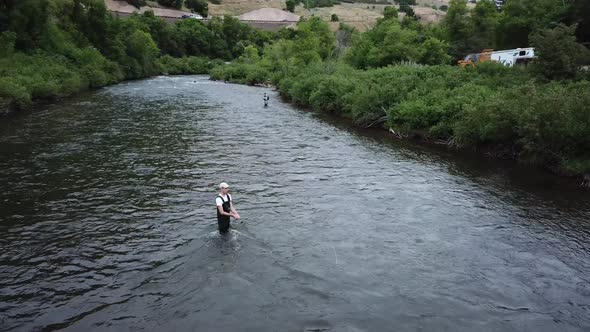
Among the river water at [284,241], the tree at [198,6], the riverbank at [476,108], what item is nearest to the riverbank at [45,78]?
the river water at [284,241]

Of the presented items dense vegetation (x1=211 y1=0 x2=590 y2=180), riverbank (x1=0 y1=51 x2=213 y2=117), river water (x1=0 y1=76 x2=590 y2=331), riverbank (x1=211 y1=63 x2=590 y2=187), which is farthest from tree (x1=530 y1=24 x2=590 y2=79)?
riverbank (x1=0 y1=51 x2=213 y2=117)

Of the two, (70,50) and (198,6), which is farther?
(198,6)

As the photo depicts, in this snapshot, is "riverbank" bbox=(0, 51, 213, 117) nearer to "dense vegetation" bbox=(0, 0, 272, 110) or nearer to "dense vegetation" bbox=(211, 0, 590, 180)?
"dense vegetation" bbox=(0, 0, 272, 110)

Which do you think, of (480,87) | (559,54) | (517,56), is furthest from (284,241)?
(517,56)

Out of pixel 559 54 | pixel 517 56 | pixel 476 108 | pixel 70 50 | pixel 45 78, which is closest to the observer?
pixel 476 108

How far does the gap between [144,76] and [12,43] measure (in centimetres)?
3736

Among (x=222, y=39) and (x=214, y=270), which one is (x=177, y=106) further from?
(x=222, y=39)

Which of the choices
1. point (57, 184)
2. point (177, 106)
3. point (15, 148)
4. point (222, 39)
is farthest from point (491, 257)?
point (222, 39)

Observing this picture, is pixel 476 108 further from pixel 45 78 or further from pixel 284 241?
pixel 45 78

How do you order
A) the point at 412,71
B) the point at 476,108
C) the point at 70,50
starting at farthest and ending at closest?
the point at 70,50 < the point at 412,71 < the point at 476,108

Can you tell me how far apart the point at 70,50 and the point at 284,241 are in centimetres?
6154

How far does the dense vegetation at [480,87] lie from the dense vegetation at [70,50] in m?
26.2

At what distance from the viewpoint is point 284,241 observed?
16.7m

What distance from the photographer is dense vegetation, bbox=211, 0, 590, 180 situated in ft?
84.6
